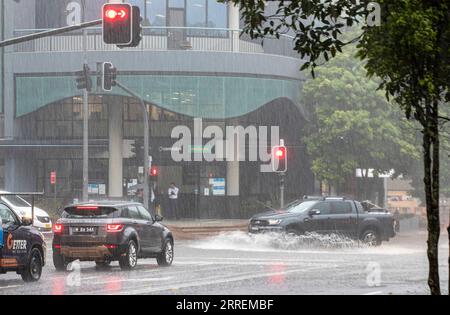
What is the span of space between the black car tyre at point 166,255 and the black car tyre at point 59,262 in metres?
2.64

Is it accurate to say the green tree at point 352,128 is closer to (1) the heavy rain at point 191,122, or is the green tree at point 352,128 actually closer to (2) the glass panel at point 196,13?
(1) the heavy rain at point 191,122

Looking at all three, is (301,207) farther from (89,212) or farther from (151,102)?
(151,102)

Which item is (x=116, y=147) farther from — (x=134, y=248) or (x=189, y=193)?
(x=134, y=248)

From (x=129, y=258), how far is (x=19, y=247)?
165 inches

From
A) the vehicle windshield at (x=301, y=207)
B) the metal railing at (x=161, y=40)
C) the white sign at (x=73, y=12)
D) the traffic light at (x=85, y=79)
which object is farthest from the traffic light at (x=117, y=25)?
the white sign at (x=73, y=12)

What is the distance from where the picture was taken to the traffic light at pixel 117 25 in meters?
20.8

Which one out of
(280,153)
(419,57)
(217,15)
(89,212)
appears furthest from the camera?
(217,15)

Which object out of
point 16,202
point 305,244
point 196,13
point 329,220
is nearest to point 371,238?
point 329,220

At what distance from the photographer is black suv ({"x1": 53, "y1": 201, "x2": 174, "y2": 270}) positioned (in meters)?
22.3

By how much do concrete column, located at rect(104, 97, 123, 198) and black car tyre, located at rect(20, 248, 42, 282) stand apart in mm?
29539

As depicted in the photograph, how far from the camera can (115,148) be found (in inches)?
Answer: 1981

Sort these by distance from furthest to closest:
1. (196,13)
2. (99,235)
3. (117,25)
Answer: (196,13) → (99,235) → (117,25)

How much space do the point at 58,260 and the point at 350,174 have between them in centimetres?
3166

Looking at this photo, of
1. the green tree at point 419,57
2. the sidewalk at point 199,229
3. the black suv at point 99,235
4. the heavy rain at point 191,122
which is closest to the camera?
the green tree at point 419,57
